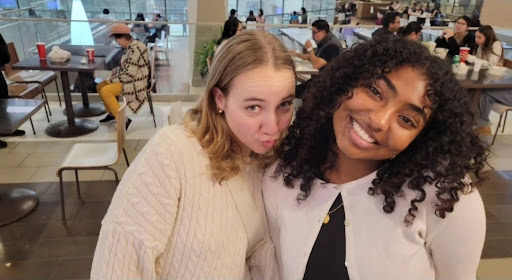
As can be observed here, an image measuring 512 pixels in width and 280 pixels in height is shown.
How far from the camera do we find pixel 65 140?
410cm

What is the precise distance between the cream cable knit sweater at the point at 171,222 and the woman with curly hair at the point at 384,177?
0.17 m

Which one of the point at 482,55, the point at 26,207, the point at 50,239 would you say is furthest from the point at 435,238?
the point at 482,55

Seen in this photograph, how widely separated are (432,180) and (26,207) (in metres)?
2.92

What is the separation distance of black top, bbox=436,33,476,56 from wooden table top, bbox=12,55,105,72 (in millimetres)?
4157

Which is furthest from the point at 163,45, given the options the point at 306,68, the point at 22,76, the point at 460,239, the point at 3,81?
the point at 460,239

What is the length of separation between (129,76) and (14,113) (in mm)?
1694

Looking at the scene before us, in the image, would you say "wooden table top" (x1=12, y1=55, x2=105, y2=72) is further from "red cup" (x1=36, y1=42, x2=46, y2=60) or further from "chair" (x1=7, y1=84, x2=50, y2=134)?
"chair" (x1=7, y1=84, x2=50, y2=134)

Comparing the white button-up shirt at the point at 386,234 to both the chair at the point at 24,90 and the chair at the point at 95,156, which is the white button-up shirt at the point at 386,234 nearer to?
the chair at the point at 95,156

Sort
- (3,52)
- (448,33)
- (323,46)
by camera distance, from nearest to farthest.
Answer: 1. (3,52)
2. (323,46)
3. (448,33)

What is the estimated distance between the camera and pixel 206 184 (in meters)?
1.00

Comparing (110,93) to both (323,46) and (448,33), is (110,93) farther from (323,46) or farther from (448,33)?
(448,33)

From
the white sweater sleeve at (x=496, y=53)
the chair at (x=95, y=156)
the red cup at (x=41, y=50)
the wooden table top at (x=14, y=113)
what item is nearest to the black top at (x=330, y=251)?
the chair at (x=95, y=156)

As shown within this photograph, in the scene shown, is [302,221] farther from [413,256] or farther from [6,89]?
[6,89]

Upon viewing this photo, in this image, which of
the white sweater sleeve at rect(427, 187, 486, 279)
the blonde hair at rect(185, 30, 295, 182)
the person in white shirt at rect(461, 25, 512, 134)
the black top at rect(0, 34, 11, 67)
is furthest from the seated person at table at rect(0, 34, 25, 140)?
the person in white shirt at rect(461, 25, 512, 134)
